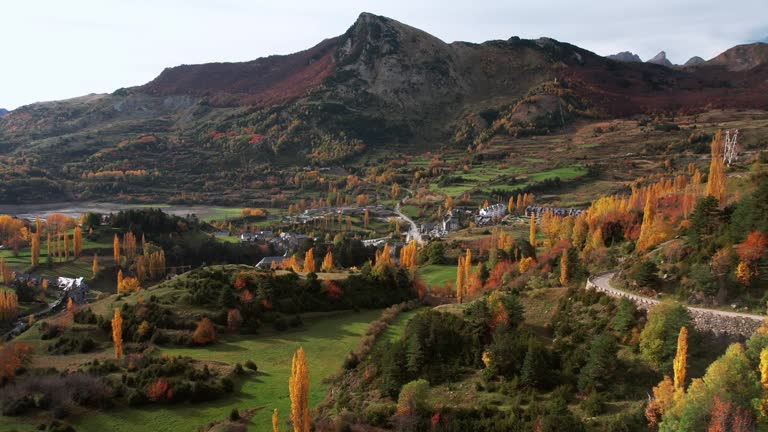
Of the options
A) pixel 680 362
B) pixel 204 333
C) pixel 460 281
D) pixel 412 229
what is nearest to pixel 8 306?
pixel 204 333

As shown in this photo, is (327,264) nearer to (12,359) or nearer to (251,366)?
(251,366)

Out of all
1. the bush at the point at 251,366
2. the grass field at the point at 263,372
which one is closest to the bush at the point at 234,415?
the grass field at the point at 263,372

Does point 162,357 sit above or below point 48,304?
above

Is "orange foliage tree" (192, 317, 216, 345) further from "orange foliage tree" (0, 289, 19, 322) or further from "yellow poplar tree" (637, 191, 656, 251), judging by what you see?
"yellow poplar tree" (637, 191, 656, 251)

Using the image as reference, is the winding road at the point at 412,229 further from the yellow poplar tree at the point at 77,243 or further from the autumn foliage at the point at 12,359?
the autumn foliage at the point at 12,359

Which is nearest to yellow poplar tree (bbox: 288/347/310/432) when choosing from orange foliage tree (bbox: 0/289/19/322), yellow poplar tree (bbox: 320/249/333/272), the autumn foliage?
the autumn foliage

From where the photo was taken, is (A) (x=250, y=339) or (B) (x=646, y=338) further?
(A) (x=250, y=339)

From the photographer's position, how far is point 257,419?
152 ft

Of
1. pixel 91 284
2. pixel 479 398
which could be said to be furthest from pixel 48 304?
pixel 479 398

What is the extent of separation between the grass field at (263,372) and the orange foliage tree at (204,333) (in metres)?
1.22

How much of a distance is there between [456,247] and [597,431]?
89.0 m

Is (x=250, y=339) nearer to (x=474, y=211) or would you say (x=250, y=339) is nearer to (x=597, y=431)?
(x=597, y=431)

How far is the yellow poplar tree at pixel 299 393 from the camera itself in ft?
127

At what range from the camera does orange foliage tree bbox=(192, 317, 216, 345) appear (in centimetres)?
6600
